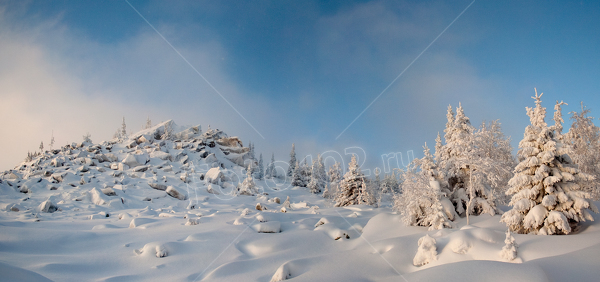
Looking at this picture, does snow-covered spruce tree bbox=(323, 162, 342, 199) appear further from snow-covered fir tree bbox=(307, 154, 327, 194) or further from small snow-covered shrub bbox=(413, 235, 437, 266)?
small snow-covered shrub bbox=(413, 235, 437, 266)

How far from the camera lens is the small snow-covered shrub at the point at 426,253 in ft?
27.9

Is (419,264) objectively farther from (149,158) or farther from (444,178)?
(149,158)

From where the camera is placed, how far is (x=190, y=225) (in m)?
15.2

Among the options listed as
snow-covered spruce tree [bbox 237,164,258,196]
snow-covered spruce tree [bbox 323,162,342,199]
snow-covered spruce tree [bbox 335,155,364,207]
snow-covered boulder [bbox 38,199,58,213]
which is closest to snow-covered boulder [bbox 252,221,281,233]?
snow-covered boulder [bbox 38,199,58,213]

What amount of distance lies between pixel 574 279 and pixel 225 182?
43576mm

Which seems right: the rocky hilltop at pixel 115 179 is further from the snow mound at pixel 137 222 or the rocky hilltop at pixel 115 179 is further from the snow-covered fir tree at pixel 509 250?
the snow-covered fir tree at pixel 509 250

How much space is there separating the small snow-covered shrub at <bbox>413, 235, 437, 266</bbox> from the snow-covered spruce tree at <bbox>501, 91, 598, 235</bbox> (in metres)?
5.27

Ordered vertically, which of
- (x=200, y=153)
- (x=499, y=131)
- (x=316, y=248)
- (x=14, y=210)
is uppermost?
(x=200, y=153)

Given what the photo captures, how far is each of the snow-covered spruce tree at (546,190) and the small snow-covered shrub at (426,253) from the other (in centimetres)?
527

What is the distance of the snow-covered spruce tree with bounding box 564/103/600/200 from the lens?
20.4m

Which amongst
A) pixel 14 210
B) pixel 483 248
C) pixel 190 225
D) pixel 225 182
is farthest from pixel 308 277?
pixel 225 182

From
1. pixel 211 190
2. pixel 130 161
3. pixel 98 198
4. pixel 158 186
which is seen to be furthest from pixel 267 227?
pixel 130 161

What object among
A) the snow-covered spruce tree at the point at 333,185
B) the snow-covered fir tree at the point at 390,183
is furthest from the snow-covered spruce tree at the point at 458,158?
the snow-covered fir tree at the point at 390,183

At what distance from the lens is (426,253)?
8609 millimetres
